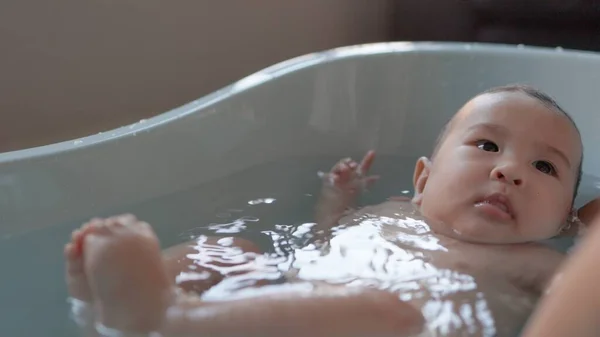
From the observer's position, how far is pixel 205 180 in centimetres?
123

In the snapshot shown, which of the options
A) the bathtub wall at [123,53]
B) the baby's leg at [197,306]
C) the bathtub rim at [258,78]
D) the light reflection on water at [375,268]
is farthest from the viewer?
the bathtub wall at [123,53]

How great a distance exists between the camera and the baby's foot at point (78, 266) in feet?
2.44

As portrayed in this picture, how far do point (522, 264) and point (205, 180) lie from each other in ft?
1.81

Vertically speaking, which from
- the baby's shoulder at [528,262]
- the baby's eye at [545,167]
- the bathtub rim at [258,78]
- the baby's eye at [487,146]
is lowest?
the baby's shoulder at [528,262]

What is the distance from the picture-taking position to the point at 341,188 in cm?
123

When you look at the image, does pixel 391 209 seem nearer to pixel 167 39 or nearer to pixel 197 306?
pixel 197 306

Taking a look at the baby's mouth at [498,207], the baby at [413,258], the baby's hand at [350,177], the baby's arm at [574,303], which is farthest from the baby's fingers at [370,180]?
the baby's arm at [574,303]

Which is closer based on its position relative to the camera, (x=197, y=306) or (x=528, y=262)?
(x=197, y=306)

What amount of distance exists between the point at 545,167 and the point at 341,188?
1.19 feet

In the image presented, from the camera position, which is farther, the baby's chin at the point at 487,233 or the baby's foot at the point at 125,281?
the baby's chin at the point at 487,233

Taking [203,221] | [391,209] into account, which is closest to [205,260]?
[203,221]

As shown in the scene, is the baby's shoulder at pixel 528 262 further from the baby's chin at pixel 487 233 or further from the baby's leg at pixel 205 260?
the baby's leg at pixel 205 260

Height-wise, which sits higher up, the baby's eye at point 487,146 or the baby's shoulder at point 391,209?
the baby's eye at point 487,146

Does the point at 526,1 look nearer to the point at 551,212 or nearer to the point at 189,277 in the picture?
the point at 551,212
